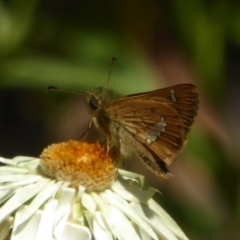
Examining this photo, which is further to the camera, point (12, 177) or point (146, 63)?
point (146, 63)

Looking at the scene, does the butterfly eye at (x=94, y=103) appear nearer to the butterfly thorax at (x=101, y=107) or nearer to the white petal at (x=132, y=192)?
the butterfly thorax at (x=101, y=107)

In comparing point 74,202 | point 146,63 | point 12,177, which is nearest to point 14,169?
point 12,177

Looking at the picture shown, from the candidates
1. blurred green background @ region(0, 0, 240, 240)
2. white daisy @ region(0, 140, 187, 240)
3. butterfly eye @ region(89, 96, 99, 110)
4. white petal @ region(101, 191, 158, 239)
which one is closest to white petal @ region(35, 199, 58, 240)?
white daisy @ region(0, 140, 187, 240)

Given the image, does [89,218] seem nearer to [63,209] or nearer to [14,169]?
[63,209]

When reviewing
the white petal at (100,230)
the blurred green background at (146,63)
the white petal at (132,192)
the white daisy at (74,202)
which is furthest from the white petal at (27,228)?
the blurred green background at (146,63)

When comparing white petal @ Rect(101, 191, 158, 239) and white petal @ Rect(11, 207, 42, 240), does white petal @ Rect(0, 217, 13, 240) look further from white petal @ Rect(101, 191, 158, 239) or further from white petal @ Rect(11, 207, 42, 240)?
white petal @ Rect(101, 191, 158, 239)

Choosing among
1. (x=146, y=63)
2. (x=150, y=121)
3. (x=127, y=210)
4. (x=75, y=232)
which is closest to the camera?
(x=75, y=232)
